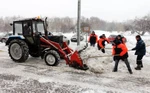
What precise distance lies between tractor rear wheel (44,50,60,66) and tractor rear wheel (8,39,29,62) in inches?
41.5

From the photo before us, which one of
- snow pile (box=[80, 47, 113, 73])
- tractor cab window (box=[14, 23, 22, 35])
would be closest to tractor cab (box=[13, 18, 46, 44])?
tractor cab window (box=[14, 23, 22, 35])

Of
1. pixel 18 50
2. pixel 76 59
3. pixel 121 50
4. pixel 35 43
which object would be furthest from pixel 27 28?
pixel 121 50

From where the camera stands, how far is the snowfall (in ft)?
18.4

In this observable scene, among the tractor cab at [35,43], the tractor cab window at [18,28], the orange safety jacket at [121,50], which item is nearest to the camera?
the orange safety jacket at [121,50]

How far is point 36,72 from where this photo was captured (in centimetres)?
738

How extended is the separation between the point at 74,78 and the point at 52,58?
1905 millimetres

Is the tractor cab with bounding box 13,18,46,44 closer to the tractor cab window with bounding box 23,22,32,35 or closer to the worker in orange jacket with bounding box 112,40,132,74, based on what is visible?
the tractor cab window with bounding box 23,22,32,35

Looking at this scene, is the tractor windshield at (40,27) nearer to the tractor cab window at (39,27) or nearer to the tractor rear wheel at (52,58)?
the tractor cab window at (39,27)

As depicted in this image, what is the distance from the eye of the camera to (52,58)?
8188 mm

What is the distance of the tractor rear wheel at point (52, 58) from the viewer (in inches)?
315

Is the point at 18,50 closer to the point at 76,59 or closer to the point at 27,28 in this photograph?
the point at 27,28

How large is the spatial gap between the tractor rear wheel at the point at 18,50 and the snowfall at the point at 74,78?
37 centimetres

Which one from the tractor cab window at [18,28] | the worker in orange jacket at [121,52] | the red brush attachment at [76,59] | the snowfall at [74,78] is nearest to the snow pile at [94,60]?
the snowfall at [74,78]

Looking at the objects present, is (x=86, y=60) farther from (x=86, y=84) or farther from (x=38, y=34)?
(x=38, y=34)
